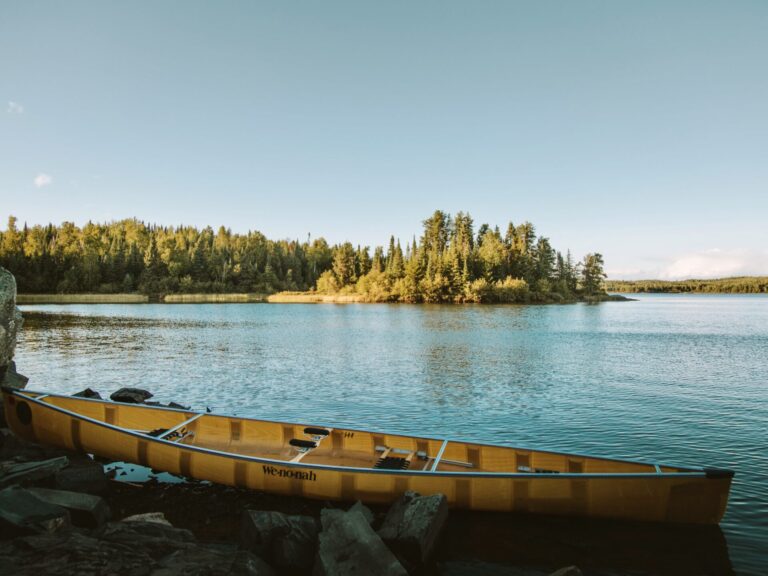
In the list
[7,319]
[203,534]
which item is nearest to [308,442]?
[203,534]

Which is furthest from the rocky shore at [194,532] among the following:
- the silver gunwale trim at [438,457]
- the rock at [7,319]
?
the rock at [7,319]

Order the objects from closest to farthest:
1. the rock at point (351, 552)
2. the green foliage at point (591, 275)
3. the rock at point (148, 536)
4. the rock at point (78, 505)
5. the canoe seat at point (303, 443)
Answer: the rock at point (351, 552) → the rock at point (148, 536) → the rock at point (78, 505) → the canoe seat at point (303, 443) → the green foliage at point (591, 275)

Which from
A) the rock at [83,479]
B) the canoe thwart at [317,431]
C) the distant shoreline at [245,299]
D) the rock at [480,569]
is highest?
the distant shoreline at [245,299]

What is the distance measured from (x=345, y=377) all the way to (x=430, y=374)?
4.78 m

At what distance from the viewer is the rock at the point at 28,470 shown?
9.54m

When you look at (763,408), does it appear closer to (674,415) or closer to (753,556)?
(674,415)

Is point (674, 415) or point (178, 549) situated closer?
point (178, 549)

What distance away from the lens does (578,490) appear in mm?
9078

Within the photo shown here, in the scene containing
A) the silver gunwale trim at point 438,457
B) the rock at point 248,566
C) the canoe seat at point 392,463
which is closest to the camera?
the rock at point 248,566

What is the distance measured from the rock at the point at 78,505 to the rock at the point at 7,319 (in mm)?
7195

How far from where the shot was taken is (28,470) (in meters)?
9.96

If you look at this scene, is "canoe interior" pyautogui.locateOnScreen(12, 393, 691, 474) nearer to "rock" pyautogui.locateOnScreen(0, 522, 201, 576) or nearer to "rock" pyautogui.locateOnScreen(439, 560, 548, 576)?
"rock" pyautogui.locateOnScreen(439, 560, 548, 576)

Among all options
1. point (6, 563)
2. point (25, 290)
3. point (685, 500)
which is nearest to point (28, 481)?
point (6, 563)

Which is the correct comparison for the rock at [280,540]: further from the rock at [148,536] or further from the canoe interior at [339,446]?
the canoe interior at [339,446]
